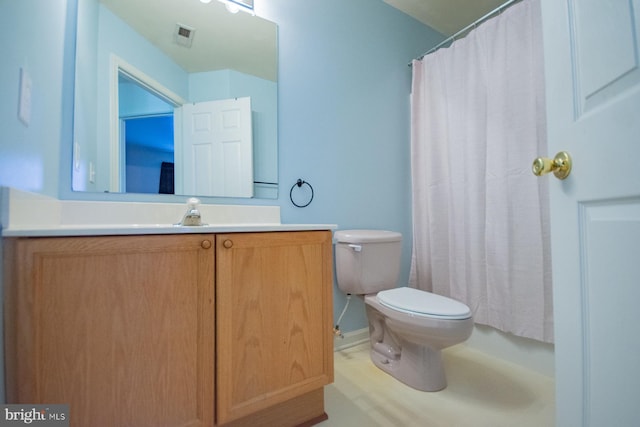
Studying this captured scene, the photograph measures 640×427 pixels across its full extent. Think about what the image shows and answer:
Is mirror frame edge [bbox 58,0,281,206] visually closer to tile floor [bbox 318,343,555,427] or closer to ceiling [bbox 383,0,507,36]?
tile floor [bbox 318,343,555,427]

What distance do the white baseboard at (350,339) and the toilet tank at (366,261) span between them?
1.11 feet

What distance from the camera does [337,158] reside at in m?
1.75

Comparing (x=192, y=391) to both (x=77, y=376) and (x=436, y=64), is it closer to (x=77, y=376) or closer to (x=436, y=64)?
(x=77, y=376)

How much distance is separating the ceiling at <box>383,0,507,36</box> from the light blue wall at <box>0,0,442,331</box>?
59 mm

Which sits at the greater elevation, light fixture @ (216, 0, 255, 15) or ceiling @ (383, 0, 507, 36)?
ceiling @ (383, 0, 507, 36)

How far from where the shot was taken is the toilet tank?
1525mm

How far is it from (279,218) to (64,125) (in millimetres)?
977

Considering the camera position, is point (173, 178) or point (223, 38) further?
point (223, 38)

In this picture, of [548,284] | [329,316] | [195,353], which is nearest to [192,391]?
[195,353]

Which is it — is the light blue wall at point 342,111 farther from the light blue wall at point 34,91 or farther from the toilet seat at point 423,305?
the toilet seat at point 423,305

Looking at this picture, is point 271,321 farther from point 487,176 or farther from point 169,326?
point 487,176

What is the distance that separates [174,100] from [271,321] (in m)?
1.12

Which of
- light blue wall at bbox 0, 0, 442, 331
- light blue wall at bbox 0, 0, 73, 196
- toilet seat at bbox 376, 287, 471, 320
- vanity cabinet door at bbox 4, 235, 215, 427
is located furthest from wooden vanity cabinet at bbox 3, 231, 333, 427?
light blue wall at bbox 0, 0, 442, 331

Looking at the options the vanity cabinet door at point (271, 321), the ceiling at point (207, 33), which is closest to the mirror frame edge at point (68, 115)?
the ceiling at point (207, 33)
